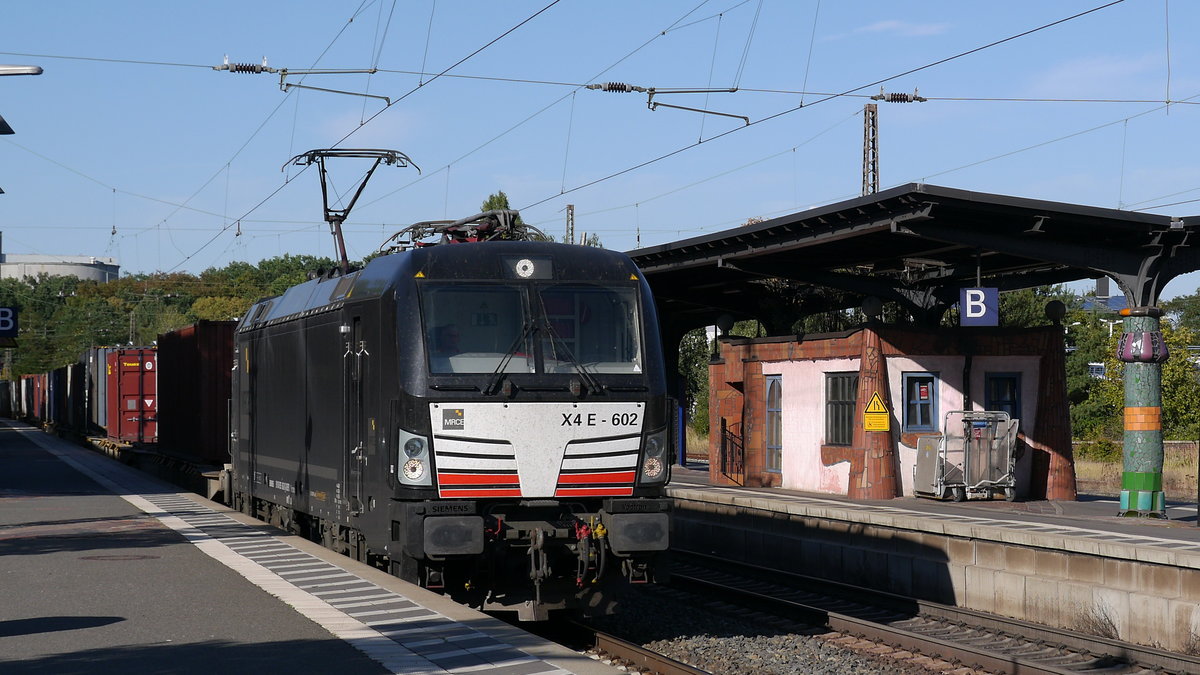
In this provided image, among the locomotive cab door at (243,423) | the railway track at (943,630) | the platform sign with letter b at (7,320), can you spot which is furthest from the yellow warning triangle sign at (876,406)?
the platform sign with letter b at (7,320)

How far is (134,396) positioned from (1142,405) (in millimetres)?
29257

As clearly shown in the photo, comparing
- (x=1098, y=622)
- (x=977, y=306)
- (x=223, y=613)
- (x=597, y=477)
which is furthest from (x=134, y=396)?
(x=1098, y=622)

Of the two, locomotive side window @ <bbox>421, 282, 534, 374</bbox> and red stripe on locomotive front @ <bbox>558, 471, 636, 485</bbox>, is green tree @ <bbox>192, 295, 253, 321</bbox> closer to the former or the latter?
locomotive side window @ <bbox>421, 282, 534, 374</bbox>

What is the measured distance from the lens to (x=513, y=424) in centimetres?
1080

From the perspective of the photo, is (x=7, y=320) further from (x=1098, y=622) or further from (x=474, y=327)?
(x=1098, y=622)

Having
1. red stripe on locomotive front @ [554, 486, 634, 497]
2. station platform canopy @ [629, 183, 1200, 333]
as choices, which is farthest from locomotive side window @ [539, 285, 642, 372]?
station platform canopy @ [629, 183, 1200, 333]

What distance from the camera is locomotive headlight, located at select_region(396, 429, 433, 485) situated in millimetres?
10680

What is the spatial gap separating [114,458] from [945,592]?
3368cm

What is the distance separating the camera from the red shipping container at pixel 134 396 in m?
38.8

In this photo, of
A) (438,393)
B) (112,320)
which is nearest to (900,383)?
(438,393)

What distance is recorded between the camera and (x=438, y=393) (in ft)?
35.1

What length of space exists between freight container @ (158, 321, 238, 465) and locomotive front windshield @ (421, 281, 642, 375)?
1278 cm

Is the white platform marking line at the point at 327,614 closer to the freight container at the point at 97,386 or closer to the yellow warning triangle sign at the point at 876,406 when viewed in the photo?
the yellow warning triangle sign at the point at 876,406

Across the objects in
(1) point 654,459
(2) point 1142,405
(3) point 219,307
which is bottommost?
(1) point 654,459
